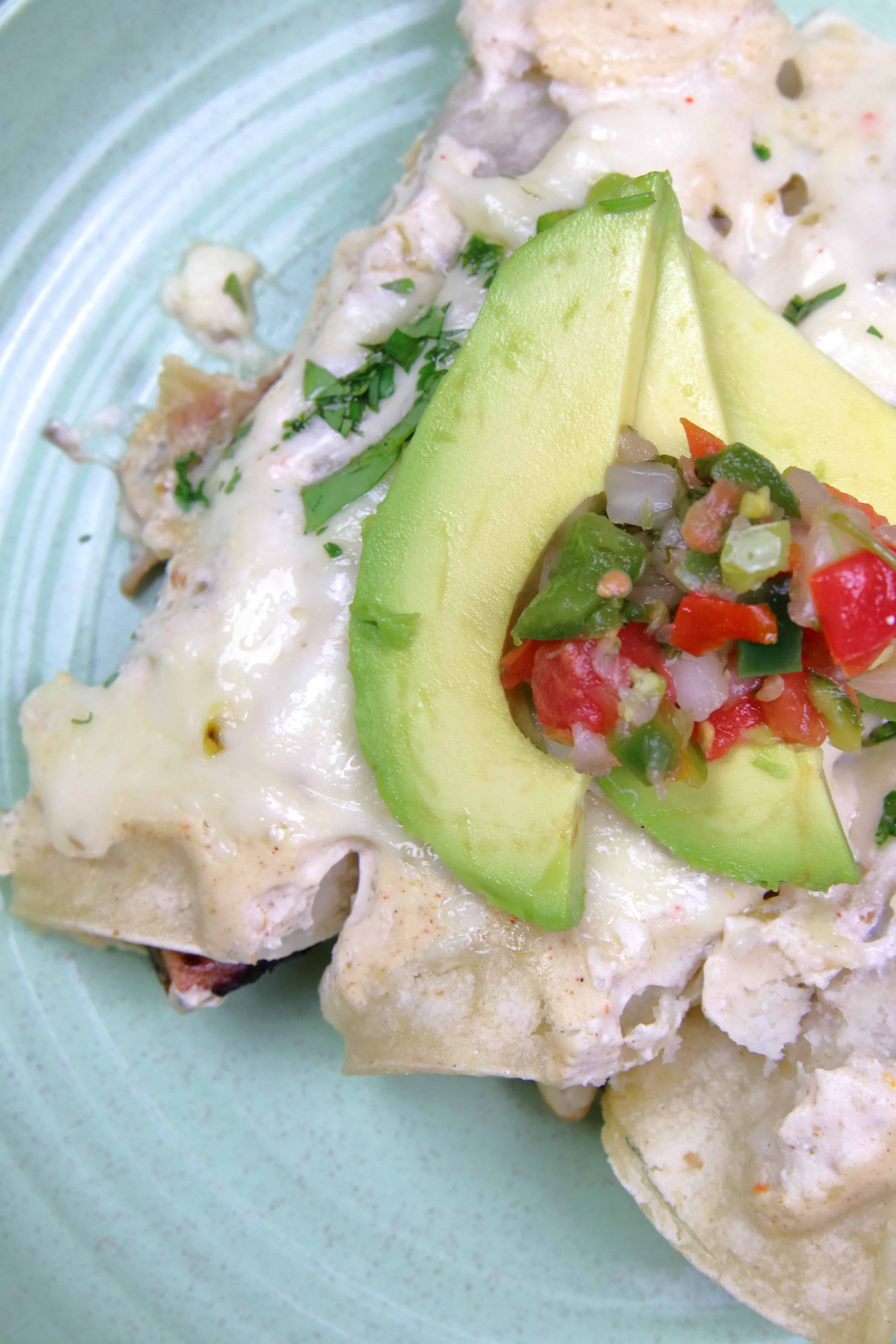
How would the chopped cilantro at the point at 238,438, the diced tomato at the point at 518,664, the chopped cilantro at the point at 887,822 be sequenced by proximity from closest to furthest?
1. the diced tomato at the point at 518,664
2. the chopped cilantro at the point at 887,822
3. the chopped cilantro at the point at 238,438

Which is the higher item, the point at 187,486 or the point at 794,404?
the point at 187,486

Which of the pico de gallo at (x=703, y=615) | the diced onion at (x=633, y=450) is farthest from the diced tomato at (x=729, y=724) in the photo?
the diced onion at (x=633, y=450)

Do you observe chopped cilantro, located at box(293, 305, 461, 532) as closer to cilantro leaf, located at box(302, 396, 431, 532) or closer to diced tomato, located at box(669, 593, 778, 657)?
cilantro leaf, located at box(302, 396, 431, 532)

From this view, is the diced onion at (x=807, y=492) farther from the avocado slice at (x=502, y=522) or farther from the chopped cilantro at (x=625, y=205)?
the chopped cilantro at (x=625, y=205)

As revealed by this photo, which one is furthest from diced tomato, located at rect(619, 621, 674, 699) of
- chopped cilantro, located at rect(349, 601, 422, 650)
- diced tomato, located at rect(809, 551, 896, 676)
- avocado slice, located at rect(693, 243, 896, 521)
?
avocado slice, located at rect(693, 243, 896, 521)

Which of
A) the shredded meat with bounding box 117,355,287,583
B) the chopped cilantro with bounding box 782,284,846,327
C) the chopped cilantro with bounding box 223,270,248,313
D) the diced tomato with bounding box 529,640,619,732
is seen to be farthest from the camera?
the chopped cilantro with bounding box 223,270,248,313

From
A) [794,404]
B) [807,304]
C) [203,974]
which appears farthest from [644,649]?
[203,974]

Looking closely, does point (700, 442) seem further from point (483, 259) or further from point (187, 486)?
point (187, 486)
